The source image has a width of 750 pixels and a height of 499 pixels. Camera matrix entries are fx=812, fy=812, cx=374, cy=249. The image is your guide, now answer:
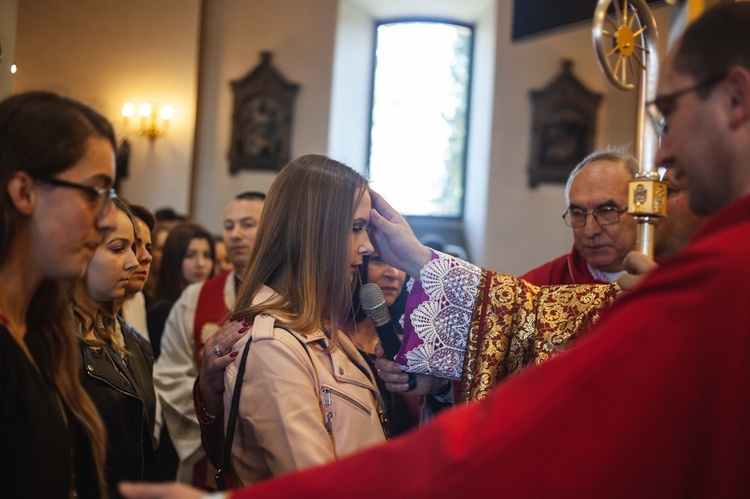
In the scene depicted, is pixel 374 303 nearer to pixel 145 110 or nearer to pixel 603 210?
pixel 603 210

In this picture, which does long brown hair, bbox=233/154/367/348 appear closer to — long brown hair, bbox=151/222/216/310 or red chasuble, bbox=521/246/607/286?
red chasuble, bbox=521/246/607/286

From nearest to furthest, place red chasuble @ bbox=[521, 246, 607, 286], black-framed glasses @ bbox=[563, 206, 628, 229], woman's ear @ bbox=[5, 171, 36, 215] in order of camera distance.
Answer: woman's ear @ bbox=[5, 171, 36, 215]
black-framed glasses @ bbox=[563, 206, 628, 229]
red chasuble @ bbox=[521, 246, 607, 286]

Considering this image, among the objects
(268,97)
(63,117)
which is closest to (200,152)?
(268,97)

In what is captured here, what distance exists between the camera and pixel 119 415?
2375 millimetres

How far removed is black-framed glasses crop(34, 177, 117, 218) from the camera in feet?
5.24

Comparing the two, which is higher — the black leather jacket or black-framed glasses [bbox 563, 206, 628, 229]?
black-framed glasses [bbox 563, 206, 628, 229]

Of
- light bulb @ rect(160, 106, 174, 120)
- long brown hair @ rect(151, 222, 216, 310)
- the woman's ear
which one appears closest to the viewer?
the woman's ear

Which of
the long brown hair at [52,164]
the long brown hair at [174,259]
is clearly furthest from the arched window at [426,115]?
the long brown hair at [52,164]

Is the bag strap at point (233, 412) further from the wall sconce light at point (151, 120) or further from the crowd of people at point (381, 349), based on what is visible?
the wall sconce light at point (151, 120)

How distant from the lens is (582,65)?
9.65 metres

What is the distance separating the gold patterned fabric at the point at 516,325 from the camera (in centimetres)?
258

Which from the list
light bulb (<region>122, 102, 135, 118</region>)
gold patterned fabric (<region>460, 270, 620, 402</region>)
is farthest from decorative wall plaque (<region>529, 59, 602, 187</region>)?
gold patterned fabric (<region>460, 270, 620, 402</region>)

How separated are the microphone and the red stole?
1.99 meters

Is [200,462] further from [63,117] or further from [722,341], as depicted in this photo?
[722,341]
